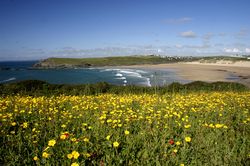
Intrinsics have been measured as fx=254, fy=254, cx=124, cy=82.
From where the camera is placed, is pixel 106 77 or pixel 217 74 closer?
pixel 217 74

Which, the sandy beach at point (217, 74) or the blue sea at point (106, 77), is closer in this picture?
the sandy beach at point (217, 74)

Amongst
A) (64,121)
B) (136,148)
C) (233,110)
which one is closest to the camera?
(136,148)

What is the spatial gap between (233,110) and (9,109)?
6.40 meters

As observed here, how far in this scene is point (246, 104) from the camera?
864 centimetres

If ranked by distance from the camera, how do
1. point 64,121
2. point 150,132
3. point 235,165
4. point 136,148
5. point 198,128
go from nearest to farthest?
point 235,165 < point 136,148 < point 150,132 < point 198,128 < point 64,121

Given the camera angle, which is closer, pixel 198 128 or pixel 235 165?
pixel 235 165

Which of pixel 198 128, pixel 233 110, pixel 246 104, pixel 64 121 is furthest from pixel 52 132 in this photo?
pixel 246 104

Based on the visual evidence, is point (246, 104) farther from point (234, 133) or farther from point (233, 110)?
point (234, 133)

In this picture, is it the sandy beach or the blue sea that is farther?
the blue sea

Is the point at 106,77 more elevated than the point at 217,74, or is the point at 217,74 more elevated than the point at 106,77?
the point at 217,74

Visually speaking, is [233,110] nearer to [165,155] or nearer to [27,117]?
[165,155]

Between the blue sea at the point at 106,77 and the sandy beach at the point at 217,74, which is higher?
the sandy beach at the point at 217,74

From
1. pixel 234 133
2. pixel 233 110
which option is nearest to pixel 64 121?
pixel 234 133

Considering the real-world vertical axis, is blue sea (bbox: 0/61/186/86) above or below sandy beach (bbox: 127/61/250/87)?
below
